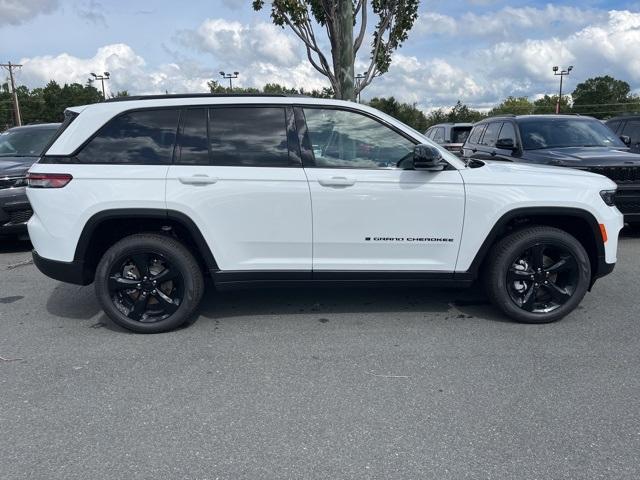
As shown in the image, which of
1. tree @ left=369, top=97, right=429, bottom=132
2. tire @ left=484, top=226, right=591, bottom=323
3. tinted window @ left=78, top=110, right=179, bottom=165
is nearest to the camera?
tinted window @ left=78, top=110, right=179, bottom=165

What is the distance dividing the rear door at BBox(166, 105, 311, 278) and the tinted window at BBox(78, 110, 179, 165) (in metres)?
0.11

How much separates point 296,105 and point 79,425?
2.76 m

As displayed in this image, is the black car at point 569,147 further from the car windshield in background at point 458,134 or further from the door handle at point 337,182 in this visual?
the car windshield in background at point 458,134

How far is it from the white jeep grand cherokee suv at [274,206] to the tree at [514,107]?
84844mm

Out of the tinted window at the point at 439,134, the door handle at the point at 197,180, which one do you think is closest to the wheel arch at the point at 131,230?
the door handle at the point at 197,180

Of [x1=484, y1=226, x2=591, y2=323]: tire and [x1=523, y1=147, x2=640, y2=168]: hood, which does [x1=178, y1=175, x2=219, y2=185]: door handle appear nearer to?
[x1=484, y1=226, x2=591, y2=323]: tire

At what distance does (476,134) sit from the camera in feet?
32.8

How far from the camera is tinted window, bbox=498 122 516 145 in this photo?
319 inches

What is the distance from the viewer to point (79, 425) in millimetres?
2939

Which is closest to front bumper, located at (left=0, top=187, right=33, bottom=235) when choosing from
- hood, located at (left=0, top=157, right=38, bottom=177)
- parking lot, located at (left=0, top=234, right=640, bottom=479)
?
hood, located at (left=0, top=157, right=38, bottom=177)

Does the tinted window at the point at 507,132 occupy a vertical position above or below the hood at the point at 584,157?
above

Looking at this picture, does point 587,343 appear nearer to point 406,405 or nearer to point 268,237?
point 406,405

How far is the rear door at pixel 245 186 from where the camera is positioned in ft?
13.1

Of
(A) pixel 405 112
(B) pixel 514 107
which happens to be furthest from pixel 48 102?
(B) pixel 514 107
